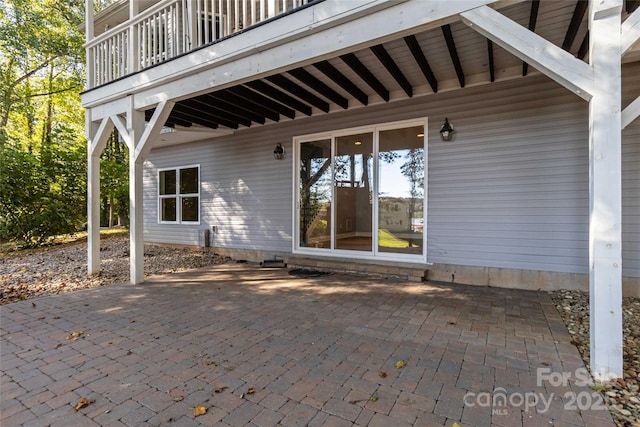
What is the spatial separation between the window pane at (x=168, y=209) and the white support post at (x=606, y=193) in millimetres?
8603

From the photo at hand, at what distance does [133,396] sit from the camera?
1963 mm

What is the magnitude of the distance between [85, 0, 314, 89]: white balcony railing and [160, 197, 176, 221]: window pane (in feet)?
11.6

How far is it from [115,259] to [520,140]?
26.0ft

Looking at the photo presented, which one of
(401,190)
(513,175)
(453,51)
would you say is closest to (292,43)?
(453,51)

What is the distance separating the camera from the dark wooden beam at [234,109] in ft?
16.9

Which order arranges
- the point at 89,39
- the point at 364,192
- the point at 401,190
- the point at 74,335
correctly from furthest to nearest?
1. the point at 364,192
2. the point at 89,39
3. the point at 401,190
4. the point at 74,335

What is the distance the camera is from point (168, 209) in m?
8.57

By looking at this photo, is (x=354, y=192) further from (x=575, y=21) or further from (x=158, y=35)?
(x=158, y=35)

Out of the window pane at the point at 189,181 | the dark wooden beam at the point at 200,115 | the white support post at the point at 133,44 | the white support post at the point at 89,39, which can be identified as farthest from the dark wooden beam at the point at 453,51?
the window pane at the point at 189,181

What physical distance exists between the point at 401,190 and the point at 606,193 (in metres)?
3.23

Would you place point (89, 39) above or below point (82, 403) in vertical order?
above

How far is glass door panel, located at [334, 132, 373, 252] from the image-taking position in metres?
5.59

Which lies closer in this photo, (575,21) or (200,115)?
(575,21)

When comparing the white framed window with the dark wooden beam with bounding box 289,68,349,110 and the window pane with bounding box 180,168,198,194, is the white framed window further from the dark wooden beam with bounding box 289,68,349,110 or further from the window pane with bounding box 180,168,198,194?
the dark wooden beam with bounding box 289,68,349,110
